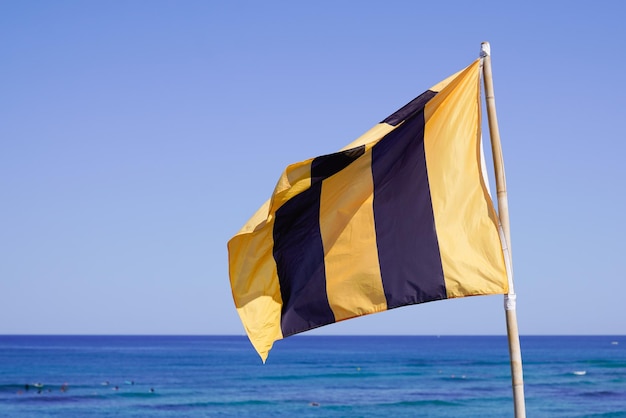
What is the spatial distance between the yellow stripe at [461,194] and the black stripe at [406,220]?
0.22ft

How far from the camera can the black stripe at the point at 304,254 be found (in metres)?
6.56

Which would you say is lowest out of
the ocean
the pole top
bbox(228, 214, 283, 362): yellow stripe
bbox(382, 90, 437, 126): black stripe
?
the ocean

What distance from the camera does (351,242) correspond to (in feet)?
21.6

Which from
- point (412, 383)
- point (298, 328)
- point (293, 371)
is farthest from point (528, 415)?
point (298, 328)

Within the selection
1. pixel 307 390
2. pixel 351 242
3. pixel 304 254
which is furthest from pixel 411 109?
pixel 307 390

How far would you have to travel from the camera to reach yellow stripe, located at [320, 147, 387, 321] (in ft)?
21.0

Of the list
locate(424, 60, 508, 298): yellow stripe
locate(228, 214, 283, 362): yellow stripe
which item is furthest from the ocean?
locate(424, 60, 508, 298): yellow stripe

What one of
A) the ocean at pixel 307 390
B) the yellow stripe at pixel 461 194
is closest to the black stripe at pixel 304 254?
the yellow stripe at pixel 461 194

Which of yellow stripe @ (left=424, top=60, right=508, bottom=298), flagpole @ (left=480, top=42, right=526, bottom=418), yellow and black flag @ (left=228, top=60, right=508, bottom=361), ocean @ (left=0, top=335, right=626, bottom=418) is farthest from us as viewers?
ocean @ (left=0, top=335, right=626, bottom=418)

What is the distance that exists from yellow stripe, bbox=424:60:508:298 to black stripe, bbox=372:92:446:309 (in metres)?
0.07

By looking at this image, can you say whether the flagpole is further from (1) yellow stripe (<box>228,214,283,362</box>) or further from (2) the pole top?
(1) yellow stripe (<box>228,214,283,362</box>)

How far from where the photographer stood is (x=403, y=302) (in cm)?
621

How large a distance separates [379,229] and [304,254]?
605 mm

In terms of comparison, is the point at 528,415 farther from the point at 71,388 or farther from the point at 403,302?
the point at 403,302
